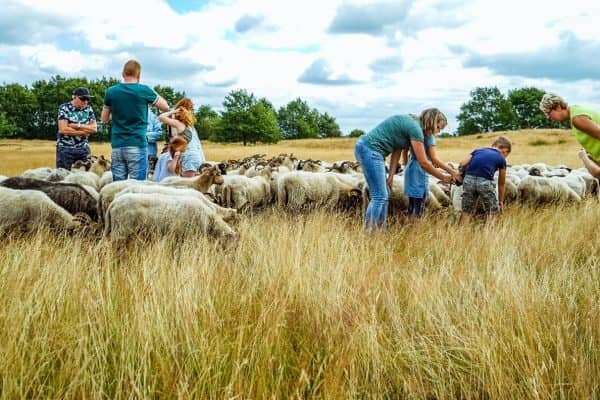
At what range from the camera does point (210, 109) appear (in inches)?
4390

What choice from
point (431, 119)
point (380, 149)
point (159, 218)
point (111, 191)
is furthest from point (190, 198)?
point (431, 119)

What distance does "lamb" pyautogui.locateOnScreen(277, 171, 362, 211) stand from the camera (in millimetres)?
10906

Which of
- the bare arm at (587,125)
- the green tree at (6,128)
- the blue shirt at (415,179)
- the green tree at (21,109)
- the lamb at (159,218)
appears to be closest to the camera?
the lamb at (159,218)

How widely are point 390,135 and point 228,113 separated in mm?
73977

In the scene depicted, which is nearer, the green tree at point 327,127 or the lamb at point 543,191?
the lamb at point 543,191

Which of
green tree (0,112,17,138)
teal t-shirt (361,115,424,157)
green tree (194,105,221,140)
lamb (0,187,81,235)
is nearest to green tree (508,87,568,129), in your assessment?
green tree (194,105,221,140)

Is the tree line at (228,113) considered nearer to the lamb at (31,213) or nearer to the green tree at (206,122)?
the green tree at (206,122)

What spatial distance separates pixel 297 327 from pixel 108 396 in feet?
4.75

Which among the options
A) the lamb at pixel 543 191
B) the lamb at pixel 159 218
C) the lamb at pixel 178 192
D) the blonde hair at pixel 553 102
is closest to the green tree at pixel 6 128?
the lamb at pixel 543 191

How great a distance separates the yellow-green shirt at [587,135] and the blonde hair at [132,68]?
231 inches

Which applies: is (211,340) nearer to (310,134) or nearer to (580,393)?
(580,393)

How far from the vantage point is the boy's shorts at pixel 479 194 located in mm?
8555

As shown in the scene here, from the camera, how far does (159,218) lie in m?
6.38

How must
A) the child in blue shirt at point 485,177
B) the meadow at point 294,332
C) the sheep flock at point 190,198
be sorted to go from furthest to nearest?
the child in blue shirt at point 485,177 → the sheep flock at point 190,198 → the meadow at point 294,332
